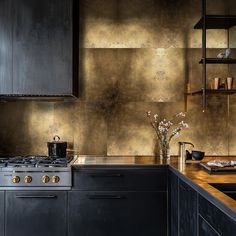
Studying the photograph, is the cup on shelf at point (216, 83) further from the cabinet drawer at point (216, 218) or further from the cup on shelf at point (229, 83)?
the cabinet drawer at point (216, 218)

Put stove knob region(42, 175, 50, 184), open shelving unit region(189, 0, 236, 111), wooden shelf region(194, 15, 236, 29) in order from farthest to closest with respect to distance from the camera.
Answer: wooden shelf region(194, 15, 236, 29) < open shelving unit region(189, 0, 236, 111) < stove knob region(42, 175, 50, 184)

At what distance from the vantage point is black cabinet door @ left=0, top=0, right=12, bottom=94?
2.99 meters

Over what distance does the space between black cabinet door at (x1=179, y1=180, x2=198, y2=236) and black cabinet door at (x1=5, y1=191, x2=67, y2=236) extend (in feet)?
3.18

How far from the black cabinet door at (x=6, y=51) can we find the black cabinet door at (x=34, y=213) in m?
0.94

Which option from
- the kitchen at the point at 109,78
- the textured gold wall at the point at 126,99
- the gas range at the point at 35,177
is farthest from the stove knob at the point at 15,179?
the textured gold wall at the point at 126,99

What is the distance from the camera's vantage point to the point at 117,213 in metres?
2.78

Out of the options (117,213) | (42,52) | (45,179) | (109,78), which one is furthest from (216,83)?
(45,179)

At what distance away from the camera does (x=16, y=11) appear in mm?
2994

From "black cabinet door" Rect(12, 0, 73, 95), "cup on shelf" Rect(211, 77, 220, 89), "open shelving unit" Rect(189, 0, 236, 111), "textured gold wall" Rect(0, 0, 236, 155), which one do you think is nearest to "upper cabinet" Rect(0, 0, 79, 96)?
"black cabinet door" Rect(12, 0, 73, 95)

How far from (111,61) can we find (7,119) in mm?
1203

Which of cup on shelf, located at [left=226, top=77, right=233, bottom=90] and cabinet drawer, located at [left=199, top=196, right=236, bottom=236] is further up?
cup on shelf, located at [left=226, top=77, right=233, bottom=90]

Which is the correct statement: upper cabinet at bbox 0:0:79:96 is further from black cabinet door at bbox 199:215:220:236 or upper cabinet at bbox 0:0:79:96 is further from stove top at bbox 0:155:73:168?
black cabinet door at bbox 199:215:220:236

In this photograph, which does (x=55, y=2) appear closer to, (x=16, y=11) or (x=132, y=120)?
(x=16, y=11)

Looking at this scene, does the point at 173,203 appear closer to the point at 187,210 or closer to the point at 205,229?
the point at 187,210
